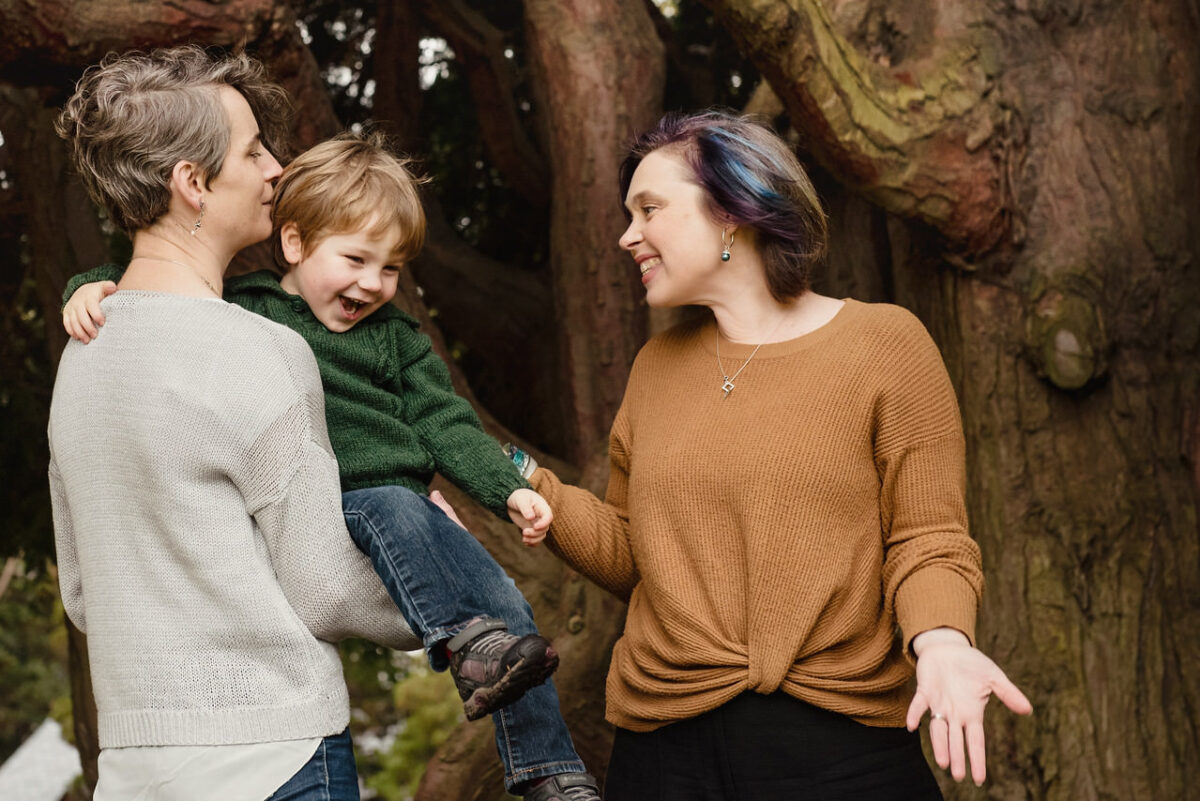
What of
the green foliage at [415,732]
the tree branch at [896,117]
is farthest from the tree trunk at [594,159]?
the green foliage at [415,732]

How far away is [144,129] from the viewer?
7.03ft

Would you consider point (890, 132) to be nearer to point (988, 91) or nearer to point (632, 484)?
point (988, 91)

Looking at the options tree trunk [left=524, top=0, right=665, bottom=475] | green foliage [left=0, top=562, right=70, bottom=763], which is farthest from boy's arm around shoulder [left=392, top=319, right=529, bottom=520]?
green foliage [left=0, top=562, right=70, bottom=763]

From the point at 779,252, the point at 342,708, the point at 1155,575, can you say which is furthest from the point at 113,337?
the point at 1155,575

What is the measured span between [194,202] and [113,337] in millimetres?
279

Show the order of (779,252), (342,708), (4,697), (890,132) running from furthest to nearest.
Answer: (4,697) → (890,132) → (779,252) → (342,708)

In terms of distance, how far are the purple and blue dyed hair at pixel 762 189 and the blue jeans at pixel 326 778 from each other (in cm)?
120

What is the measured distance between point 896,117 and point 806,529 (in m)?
1.42

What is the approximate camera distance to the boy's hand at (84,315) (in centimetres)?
210

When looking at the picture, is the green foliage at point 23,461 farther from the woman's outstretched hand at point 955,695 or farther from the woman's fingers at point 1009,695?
the woman's fingers at point 1009,695

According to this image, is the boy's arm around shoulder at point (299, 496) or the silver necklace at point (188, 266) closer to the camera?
the boy's arm around shoulder at point (299, 496)

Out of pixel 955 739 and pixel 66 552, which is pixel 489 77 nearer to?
pixel 66 552

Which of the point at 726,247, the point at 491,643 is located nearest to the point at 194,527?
the point at 491,643

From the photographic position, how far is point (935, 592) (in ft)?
7.30
